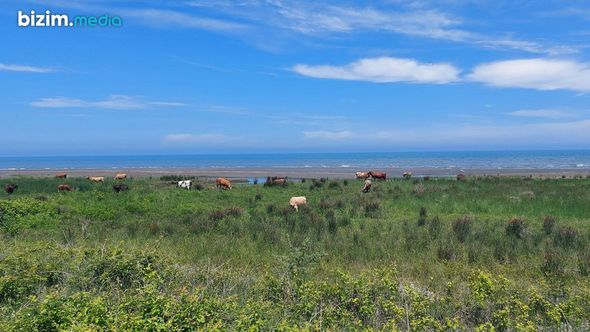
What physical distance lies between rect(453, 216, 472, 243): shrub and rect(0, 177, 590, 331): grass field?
6 cm

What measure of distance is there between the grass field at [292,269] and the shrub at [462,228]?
0.21 feet

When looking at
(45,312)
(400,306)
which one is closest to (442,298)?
(400,306)

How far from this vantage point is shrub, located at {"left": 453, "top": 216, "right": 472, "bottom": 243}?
41.1 ft

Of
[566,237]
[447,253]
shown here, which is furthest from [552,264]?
[566,237]

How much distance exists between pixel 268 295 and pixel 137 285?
2261 mm

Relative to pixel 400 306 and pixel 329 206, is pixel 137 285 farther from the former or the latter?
pixel 329 206

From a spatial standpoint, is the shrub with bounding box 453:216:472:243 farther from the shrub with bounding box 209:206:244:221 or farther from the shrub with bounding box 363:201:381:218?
the shrub with bounding box 209:206:244:221

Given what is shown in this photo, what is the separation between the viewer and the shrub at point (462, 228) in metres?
12.5

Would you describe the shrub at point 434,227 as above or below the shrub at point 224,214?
below

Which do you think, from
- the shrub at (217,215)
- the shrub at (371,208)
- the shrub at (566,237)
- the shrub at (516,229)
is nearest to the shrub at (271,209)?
the shrub at (217,215)

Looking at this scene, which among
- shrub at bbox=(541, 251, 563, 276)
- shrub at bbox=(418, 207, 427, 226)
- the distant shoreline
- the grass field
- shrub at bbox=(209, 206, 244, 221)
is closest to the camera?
the grass field

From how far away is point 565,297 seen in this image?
686 cm

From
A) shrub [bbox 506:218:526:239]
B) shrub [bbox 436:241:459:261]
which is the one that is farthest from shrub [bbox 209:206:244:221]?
shrub [bbox 506:218:526:239]

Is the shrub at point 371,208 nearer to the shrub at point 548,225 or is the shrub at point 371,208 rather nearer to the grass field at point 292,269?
the grass field at point 292,269
